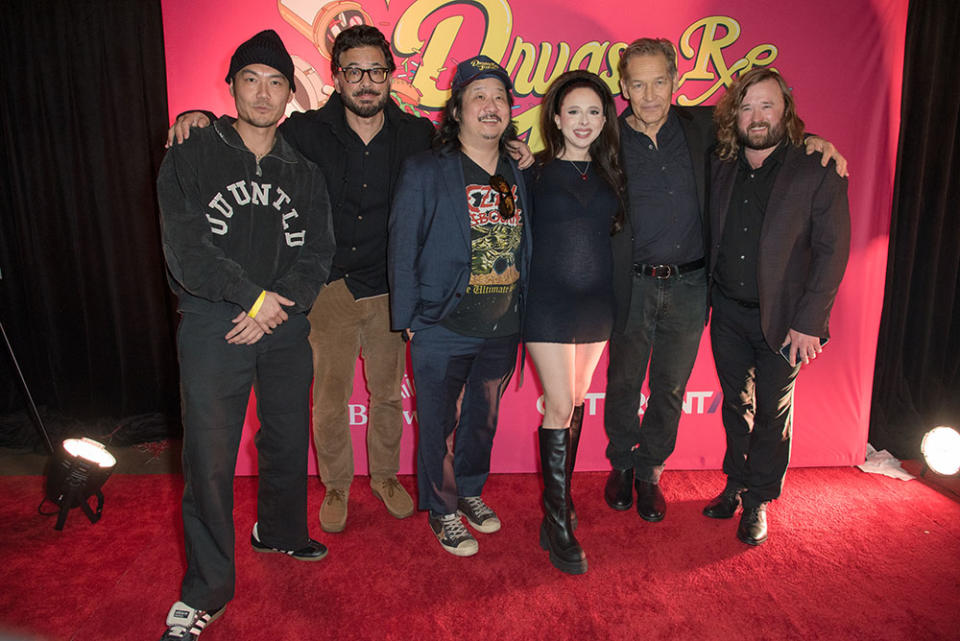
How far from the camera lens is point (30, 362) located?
4.13 meters

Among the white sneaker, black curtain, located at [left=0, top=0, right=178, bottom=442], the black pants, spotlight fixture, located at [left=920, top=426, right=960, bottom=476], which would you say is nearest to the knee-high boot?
the black pants

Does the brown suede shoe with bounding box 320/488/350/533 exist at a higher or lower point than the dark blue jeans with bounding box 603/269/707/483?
lower

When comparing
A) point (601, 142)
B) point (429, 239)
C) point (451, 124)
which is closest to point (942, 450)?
point (601, 142)

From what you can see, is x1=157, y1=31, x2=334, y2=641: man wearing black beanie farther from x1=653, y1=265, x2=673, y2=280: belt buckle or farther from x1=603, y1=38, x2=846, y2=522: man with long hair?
x1=653, y1=265, x2=673, y2=280: belt buckle

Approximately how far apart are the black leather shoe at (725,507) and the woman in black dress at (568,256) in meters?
0.81

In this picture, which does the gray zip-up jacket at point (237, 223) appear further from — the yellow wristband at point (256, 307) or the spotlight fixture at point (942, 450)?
the spotlight fixture at point (942, 450)

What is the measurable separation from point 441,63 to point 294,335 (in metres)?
1.68

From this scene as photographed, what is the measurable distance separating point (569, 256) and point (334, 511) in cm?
160

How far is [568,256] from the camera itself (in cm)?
236

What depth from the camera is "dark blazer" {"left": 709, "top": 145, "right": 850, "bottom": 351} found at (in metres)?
2.39

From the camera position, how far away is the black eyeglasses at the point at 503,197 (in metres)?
2.37

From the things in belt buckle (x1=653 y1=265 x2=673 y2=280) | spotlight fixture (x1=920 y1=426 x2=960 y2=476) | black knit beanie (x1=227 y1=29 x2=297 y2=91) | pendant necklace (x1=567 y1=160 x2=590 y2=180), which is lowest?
spotlight fixture (x1=920 y1=426 x2=960 y2=476)

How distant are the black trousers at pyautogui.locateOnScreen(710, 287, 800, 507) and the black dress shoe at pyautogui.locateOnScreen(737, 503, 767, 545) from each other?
1.4 inches

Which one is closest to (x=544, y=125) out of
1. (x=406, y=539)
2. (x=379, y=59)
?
(x=379, y=59)
